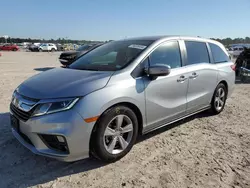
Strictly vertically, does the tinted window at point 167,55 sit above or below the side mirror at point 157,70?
above

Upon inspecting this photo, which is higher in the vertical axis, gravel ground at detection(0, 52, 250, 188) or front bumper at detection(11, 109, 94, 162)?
front bumper at detection(11, 109, 94, 162)

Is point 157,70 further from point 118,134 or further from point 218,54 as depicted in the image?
point 218,54

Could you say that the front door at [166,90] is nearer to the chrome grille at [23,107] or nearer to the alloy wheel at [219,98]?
the alloy wheel at [219,98]

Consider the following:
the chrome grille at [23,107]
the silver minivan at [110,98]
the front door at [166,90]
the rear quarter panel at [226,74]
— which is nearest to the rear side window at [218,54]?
the rear quarter panel at [226,74]

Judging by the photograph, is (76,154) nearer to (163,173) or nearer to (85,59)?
(163,173)

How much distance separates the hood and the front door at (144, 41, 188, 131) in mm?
741

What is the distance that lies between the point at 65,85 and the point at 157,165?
1.61 meters

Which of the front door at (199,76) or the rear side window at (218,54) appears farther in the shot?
the rear side window at (218,54)

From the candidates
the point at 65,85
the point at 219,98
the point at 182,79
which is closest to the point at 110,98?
the point at 65,85

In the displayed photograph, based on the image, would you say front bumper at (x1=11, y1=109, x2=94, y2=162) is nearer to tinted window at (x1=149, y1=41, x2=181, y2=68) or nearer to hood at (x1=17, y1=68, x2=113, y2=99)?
hood at (x1=17, y1=68, x2=113, y2=99)

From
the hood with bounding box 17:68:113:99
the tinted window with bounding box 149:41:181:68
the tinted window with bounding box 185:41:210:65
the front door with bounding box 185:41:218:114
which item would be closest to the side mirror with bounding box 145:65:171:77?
the tinted window with bounding box 149:41:181:68

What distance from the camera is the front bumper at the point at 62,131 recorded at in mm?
2506

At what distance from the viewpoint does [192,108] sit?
4145 millimetres

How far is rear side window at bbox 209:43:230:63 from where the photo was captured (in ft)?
15.7
